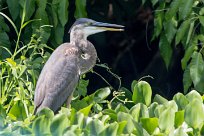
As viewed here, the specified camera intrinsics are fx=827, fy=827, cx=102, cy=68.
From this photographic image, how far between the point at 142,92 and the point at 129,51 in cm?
361

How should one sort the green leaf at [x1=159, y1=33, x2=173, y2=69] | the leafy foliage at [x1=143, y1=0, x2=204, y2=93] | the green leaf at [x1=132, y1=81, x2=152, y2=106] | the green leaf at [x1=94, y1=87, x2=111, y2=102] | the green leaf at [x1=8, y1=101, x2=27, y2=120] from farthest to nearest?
the green leaf at [x1=159, y1=33, x2=173, y2=69]
the leafy foliage at [x1=143, y1=0, x2=204, y2=93]
the green leaf at [x1=94, y1=87, x2=111, y2=102]
the green leaf at [x1=132, y1=81, x2=152, y2=106]
the green leaf at [x1=8, y1=101, x2=27, y2=120]

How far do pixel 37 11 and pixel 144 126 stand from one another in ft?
5.46

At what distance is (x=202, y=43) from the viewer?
18.8 feet

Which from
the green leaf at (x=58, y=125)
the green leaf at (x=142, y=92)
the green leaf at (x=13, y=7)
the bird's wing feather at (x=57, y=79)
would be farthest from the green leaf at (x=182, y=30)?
the green leaf at (x=58, y=125)

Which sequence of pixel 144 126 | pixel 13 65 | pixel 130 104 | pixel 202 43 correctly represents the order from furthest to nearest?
pixel 202 43 < pixel 130 104 < pixel 13 65 < pixel 144 126

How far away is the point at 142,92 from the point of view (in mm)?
4926

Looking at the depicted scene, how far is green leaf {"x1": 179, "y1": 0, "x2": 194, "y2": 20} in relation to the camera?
5.54 meters

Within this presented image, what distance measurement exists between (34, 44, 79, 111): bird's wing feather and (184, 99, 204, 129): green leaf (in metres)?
1.03

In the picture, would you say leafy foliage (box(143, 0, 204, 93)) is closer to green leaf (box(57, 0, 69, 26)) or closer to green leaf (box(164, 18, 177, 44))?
green leaf (box(164, 18, 177, 44))

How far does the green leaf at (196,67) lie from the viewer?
5.69 metres

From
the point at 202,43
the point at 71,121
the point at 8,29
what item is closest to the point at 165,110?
the point at 71,121

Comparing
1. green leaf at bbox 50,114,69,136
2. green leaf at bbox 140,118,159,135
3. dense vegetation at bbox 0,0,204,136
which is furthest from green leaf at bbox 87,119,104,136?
green leaf at bbox 140,118,159,135

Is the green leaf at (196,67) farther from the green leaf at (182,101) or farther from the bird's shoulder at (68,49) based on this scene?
the green leaf at (182,101)

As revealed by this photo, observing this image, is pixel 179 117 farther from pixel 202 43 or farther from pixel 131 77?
pixel 131 77
